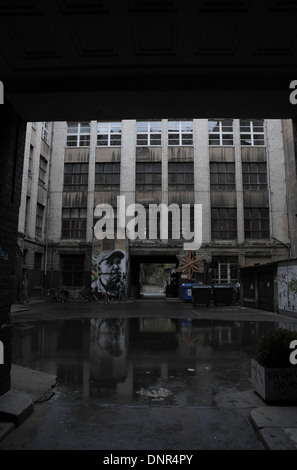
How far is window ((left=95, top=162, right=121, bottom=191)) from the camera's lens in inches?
1229

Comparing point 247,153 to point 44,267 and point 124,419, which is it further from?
point 124,419

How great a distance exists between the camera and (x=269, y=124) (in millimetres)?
31141

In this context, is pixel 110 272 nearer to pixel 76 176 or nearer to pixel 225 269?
pixel 225 269

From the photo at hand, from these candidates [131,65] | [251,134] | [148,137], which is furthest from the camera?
[148,137]

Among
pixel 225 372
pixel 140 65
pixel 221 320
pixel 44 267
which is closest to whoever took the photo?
pixel 140 65

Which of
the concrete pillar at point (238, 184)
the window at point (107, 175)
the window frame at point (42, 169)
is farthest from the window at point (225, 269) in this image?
the window frame at point (42, 169)

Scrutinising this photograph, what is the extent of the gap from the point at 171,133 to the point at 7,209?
96.4 feet

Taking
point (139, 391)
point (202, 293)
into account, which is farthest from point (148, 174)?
point (139, 391)

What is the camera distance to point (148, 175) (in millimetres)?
31156

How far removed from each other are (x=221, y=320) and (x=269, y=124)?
23461 millimetres

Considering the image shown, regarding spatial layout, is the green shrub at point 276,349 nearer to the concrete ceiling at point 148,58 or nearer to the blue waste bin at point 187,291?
the concrete ceiling at point 148,58

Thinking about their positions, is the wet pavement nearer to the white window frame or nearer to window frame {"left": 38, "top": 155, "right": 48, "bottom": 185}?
window frame {"left": 38, "top": 155, "right": 48, "bottom": 185}

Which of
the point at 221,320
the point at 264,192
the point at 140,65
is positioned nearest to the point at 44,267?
the point at 221,320

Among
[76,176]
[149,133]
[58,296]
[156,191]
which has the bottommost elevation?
[58,296]
